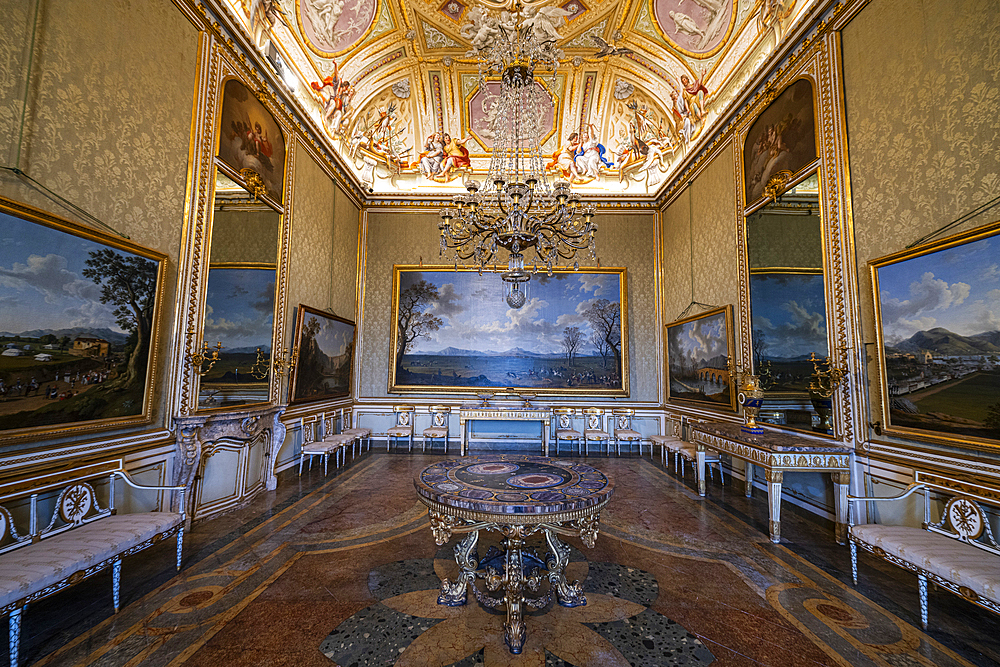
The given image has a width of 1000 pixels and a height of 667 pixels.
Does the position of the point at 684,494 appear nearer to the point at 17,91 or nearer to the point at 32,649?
the point at 32,649

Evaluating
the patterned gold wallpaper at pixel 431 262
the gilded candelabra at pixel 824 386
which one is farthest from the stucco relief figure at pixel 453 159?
the gilded candelabra at pixel 824 386

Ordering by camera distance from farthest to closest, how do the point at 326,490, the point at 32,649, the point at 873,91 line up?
the point at 326,490 < the point at 873,91 < the point at 32,649

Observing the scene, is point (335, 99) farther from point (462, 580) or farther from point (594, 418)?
point (462, 580)

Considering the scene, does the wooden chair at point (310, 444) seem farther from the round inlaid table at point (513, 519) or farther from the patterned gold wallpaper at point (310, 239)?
the round inlaid table at point (513, 519)

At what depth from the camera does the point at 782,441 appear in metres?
4.91

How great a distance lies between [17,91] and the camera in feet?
10.9

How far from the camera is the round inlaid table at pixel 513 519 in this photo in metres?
2.97

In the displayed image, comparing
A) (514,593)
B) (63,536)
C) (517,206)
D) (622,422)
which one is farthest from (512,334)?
(63,536)

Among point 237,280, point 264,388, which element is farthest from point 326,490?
point 237,280

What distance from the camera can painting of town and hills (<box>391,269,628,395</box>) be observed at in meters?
10.6

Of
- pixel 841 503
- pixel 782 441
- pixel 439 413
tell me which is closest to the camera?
pixel 841 503

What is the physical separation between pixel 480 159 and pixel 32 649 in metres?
11.1

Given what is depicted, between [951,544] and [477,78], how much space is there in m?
10.6

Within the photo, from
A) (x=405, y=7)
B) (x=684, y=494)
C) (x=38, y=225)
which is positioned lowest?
(x=684, y=494)
